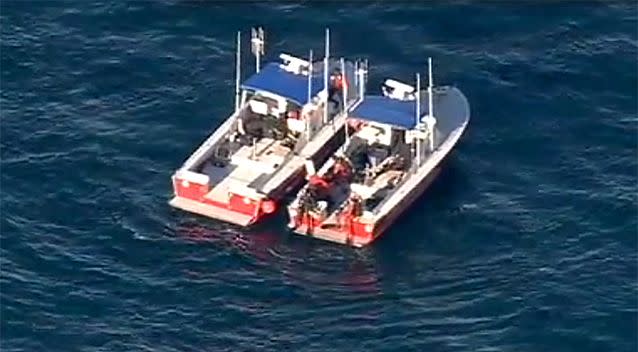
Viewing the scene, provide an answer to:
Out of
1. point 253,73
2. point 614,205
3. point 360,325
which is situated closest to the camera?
point 360,325

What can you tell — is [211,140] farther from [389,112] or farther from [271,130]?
[389,112]

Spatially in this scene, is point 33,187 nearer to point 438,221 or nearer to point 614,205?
point 438,221

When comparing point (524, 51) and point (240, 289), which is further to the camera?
point (524, 51)

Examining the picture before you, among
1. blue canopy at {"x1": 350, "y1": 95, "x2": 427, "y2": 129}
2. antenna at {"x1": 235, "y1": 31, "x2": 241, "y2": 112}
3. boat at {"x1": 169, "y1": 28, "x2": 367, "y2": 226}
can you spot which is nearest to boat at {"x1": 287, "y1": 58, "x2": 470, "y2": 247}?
blue canopy at {"x1": 350, "y1": 95, "x2": 427, "y2": 129}

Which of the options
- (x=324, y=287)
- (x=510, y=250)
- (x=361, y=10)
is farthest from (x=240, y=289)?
(x=361, y=10)

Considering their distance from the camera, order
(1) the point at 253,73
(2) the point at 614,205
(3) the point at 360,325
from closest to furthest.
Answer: (3) the point at 360,325 < (2) the point at 614,205 < (1) the point at 253,73

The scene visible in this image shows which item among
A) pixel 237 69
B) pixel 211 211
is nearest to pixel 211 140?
pixel 211 211

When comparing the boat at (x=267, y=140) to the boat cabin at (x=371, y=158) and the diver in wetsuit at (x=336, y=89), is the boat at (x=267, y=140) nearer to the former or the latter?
the diver in wetsuit at (x=336, y=89)
